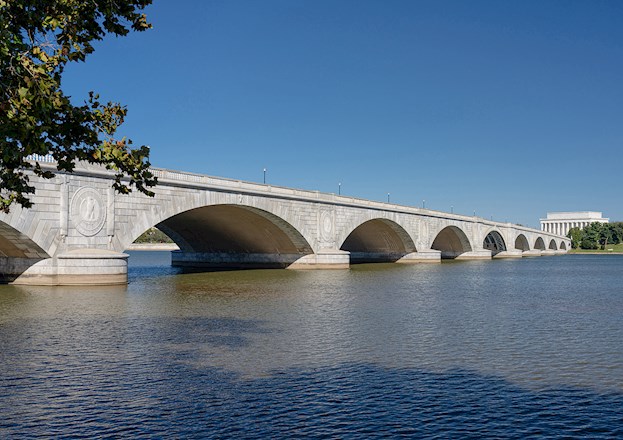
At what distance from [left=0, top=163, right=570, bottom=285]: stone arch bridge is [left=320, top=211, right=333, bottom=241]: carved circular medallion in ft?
0.35

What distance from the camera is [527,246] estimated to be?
145 m

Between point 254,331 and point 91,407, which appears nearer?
point 91,407

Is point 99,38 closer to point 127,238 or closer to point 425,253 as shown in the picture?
point 127,238

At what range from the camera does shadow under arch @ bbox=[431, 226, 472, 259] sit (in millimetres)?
101312

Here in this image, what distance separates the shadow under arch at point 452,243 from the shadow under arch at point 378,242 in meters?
18.6

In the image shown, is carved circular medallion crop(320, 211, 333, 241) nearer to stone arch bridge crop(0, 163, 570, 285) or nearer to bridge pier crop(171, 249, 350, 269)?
stone arch bridge crop(0, 163, 570, 285)

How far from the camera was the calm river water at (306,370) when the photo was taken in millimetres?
10695

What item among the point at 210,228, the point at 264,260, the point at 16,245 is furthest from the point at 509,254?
the point at 16,245

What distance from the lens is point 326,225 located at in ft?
205

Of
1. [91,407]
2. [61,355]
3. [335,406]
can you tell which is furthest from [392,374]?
[61,355]

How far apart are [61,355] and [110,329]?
4.35 metres

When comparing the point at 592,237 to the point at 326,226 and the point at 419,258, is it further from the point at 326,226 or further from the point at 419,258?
the point at 326,226

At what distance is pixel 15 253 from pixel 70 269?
4285 mm

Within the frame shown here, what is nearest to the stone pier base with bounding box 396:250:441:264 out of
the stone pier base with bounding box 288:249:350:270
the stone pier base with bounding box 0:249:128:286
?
the stone pier base with bounding box 288:249:350:270
